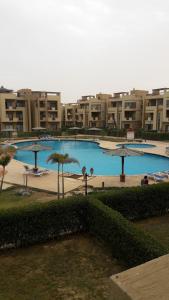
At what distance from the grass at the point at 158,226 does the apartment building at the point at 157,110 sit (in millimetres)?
40493

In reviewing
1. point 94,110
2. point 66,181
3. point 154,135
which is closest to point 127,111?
point 94,110

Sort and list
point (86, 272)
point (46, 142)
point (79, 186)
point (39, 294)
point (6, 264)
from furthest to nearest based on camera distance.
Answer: point (46, 142) → point (79, 186) → point (6, 264) → point (86, 272) → point (39, 294)

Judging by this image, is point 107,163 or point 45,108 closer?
point 107,163

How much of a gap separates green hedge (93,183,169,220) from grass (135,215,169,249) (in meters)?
0.35

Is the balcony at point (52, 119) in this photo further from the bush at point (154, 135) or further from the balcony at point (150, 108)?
the balcony at point (150, 108)

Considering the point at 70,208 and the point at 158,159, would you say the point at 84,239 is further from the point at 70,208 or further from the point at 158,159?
the point at 158,159

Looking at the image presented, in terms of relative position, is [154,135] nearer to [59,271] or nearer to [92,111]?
[92,111]

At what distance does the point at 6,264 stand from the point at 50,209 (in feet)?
7.52

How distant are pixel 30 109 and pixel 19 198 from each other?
154ft

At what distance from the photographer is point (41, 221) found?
349 inches

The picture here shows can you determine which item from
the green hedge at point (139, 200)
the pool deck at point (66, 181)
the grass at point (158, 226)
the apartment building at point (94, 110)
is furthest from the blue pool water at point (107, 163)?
the apartment building at point (94, 110)

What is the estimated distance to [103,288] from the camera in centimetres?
645

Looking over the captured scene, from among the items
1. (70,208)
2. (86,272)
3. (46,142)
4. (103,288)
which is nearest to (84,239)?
(70,208)

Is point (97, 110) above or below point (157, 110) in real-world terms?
above
